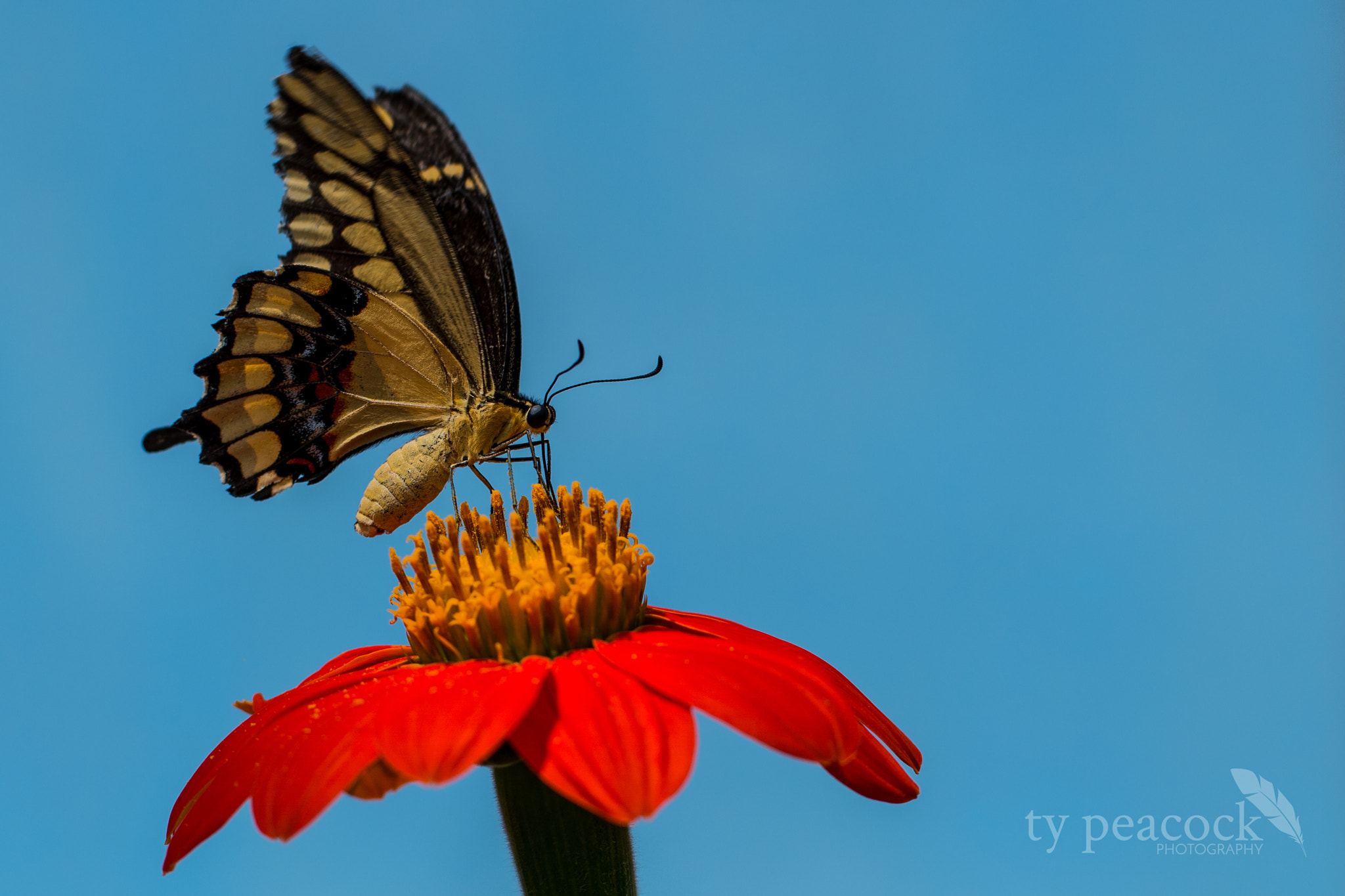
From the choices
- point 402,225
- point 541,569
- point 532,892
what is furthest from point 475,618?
point 402,225

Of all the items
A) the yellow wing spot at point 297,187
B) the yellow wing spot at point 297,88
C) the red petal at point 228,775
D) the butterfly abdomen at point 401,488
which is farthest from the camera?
A: the yellow wing spot at point 297,187

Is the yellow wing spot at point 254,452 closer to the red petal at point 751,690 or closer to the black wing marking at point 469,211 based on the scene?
the black wing marking at point 469,211

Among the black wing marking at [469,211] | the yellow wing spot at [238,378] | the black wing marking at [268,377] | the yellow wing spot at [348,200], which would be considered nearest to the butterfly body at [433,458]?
the black wing marking at [469,211]

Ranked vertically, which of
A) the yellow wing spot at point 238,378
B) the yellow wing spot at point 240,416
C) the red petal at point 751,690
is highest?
the yellow wing spot at point 238,378

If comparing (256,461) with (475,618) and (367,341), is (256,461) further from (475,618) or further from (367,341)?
(475,618)

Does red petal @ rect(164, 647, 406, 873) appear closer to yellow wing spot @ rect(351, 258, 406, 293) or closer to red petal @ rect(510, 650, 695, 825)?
Answer: red petal @ rect(510, 650, 695, 825)

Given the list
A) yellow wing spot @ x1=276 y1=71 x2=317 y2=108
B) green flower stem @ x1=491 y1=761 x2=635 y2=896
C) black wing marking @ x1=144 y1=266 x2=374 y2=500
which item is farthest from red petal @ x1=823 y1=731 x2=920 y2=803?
yellow wing spot @ x1=276 y1=71 x2=317 y2=108
